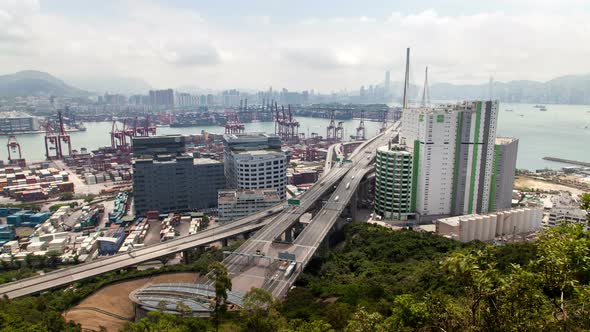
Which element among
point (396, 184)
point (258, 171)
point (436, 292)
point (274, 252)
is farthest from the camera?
point (258, 171)

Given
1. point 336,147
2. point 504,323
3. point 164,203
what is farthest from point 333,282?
point 336,147

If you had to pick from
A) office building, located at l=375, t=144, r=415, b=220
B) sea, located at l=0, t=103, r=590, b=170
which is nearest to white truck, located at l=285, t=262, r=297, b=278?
office building, located at l=375, t=144, r=415, b=220

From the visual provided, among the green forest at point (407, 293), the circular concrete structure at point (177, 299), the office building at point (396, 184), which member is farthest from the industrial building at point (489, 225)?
the circular concrete structure at point (177, 299)

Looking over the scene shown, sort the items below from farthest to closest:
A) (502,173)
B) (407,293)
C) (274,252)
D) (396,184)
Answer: (502,173) < (396,184) < (274,252) < (407,293)

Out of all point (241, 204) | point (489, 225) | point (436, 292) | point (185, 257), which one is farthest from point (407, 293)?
point (241, 204)

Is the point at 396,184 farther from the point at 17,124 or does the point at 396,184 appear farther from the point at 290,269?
the point at 17,124

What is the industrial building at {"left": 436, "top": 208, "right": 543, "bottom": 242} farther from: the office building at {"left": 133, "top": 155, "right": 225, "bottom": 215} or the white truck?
the office building at {"left": 133, "top": 155, "right": 225, "bottom": 215}
